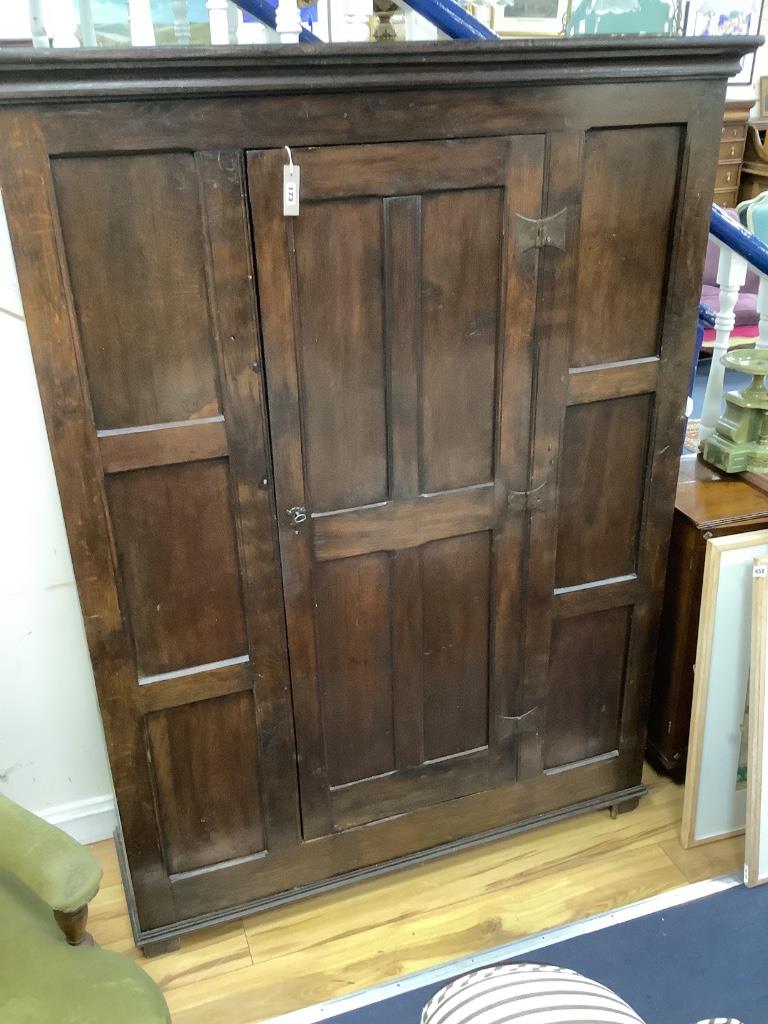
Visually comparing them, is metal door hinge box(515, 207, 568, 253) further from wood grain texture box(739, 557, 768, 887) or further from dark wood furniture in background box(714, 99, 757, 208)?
dark wood furniture in background box(714, 99, 757, 208)

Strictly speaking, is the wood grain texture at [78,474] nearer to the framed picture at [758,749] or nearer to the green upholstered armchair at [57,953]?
the green upholstered armchair at [57,953]

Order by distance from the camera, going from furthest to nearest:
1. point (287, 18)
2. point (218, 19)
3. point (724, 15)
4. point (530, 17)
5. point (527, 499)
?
point (724, 15) < point (530, 17) < point (527, 499) < point (218, 19) < point (287, 18)

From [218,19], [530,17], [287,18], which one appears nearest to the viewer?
[287,18]

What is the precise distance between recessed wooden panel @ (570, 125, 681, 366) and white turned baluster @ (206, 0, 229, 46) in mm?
699

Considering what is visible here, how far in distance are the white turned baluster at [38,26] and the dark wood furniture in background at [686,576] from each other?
5.02ft

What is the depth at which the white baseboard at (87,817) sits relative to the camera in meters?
2.06

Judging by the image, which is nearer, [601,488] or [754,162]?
[601,488]

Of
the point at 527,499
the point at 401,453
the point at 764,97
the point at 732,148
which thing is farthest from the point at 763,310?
the point at 764,97

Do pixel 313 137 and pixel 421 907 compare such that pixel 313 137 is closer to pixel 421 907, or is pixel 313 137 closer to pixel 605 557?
pixel 605 557

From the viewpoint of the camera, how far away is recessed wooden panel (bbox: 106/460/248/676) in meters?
1.44

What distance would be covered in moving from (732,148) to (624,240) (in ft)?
17.5

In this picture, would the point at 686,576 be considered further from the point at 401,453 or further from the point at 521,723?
the point at 401,453

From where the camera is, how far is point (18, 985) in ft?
4.13

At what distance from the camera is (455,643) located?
1.76m
